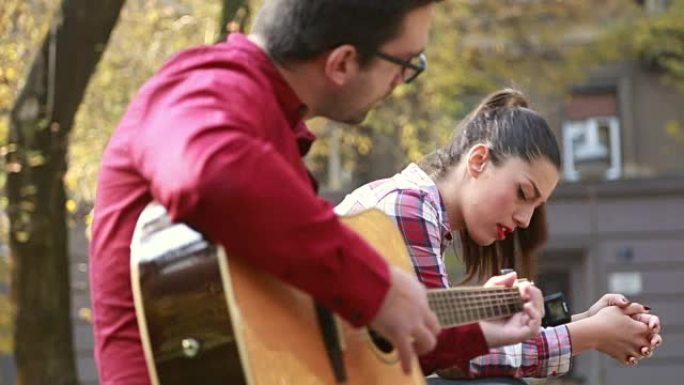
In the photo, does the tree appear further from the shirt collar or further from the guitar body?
the guitar body

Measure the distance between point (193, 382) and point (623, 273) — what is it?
1953 cm

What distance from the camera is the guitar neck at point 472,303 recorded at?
2.59 m

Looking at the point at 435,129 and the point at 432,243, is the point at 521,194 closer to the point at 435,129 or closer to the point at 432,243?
the point at 432,243

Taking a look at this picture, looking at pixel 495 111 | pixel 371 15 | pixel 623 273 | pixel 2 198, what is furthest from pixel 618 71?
pixel 371 15

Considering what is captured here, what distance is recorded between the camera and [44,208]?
9.61 meters

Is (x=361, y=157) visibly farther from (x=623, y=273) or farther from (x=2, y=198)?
(x=2, y=198)

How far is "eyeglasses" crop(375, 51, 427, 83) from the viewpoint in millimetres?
2365

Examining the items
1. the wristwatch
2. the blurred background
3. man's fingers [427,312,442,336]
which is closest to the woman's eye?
the wristwatch

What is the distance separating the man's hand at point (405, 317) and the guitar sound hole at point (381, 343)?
0.23 meters

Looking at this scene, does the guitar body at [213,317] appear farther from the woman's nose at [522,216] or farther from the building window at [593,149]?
the building window at [593,149]

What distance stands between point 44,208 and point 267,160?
7.71 meters

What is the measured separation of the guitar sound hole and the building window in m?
19.7

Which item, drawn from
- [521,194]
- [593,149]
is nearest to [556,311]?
[521,194]

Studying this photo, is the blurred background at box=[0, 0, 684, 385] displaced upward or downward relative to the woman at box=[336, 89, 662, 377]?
downward
